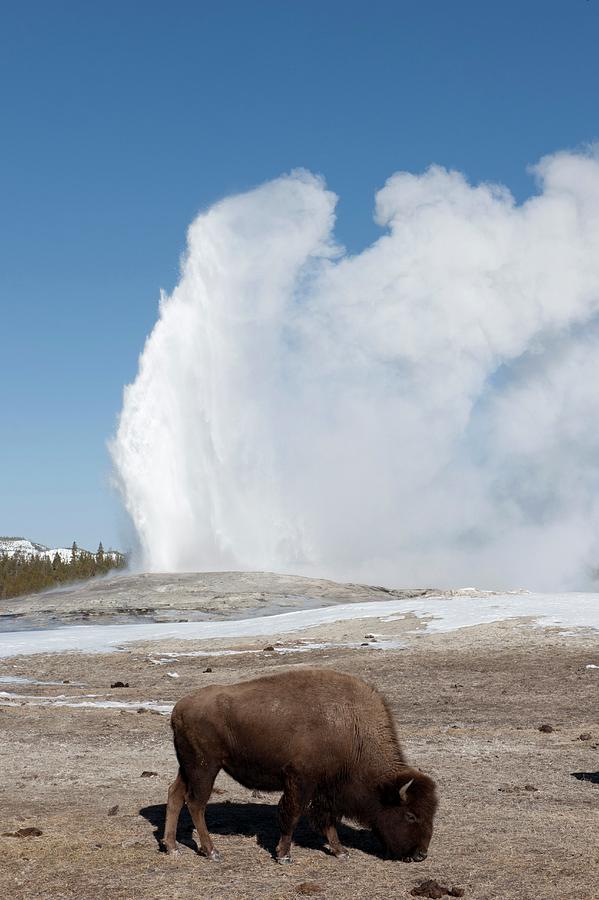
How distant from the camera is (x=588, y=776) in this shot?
16.7 meters

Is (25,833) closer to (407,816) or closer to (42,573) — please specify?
(407,816)

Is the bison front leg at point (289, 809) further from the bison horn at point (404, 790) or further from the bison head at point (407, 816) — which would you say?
the bison horn at point (404, 790)

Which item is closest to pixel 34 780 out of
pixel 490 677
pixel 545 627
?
pixel 490 677

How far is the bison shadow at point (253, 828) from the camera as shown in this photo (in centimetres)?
1229

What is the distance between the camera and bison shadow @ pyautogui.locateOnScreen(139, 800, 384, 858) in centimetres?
1229

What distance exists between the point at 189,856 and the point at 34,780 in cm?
635

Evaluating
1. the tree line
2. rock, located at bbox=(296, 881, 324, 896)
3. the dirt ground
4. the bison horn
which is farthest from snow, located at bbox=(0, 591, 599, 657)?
the tree line

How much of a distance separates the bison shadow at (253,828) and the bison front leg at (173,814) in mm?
321

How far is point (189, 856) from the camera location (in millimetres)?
11633

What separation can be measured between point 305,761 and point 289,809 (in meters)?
0.60

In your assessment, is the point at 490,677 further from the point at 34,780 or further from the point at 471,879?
the point at 471,879

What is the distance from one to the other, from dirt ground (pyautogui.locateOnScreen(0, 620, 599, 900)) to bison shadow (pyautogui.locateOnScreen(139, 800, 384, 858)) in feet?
0.12

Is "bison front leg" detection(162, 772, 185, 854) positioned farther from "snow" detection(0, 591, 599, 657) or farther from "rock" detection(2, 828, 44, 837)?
"snow" detection(0, 591, 599, 657)

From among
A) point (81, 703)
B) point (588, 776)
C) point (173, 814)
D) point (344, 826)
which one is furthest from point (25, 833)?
point (81, 703)
